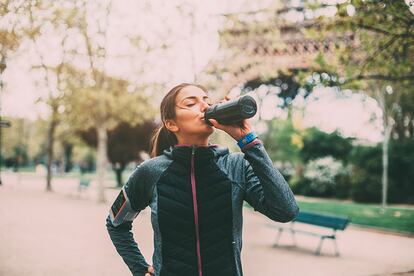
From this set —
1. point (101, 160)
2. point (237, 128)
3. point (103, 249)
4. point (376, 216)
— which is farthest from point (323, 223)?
point (101, 160)

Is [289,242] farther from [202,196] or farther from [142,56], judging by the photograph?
[202,196]

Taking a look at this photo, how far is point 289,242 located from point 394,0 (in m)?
5.55

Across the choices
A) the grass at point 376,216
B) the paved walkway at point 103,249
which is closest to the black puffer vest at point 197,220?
the paved walkway at point 103,249

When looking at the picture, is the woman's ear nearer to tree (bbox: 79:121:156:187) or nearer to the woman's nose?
the woman's nose

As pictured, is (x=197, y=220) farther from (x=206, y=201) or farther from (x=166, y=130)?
(x=166, y=130)

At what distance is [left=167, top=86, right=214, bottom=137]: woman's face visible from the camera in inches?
80.5

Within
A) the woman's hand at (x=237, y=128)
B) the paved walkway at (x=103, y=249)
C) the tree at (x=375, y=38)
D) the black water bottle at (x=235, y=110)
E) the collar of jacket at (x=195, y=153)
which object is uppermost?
the tree at (x=375, y=38)

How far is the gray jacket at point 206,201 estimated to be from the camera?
6.25 feet

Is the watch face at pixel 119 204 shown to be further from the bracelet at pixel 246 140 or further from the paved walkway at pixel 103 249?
the paved walkway at pixel 103 249

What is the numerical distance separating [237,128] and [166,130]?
651 millimetres

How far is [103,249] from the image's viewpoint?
23.8ft

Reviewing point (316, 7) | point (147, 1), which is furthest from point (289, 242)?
point (147, 1)

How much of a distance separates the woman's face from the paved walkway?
3.40 metres

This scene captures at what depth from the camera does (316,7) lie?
21.1ft
